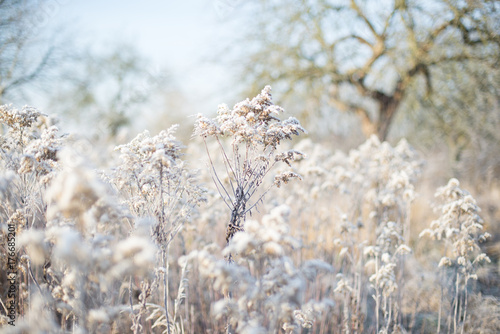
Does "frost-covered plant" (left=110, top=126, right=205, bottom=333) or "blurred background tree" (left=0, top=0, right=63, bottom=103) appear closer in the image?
"frost-covered plant" (left=110, top=126, right=205, bottom=333)

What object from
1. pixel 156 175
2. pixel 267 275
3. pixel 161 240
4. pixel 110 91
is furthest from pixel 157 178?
pixel 110 91

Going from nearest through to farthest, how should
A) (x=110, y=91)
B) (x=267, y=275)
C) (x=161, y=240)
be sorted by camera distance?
(x=267, y=275) < (x=161, y=240) < (x=110, y=91)

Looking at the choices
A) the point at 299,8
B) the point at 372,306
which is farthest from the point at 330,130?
the point at 372,306

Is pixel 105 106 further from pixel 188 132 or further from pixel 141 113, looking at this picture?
pixel 188 132

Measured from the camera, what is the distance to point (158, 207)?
2004mm

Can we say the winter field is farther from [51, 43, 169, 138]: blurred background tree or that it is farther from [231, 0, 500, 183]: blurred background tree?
[51, 43, 169, 138]: blurred background tree

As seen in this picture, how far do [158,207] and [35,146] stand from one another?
2.68 feet

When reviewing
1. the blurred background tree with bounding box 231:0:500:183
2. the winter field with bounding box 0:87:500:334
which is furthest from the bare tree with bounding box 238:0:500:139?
the winter field with bounding box 0:87:500:334

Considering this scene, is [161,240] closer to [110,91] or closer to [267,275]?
[267,275]

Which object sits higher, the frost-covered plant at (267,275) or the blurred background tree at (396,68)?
the blurred background tree at (396,68)

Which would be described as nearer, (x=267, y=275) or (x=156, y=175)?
(x=267, y=275)

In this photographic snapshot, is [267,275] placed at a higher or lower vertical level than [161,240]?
lower

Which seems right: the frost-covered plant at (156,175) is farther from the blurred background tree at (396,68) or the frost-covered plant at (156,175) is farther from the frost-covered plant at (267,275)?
the blurred background tree at (396,68)

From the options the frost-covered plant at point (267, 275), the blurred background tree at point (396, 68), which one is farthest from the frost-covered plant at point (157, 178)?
the blurred background tree at point (396, 68)
